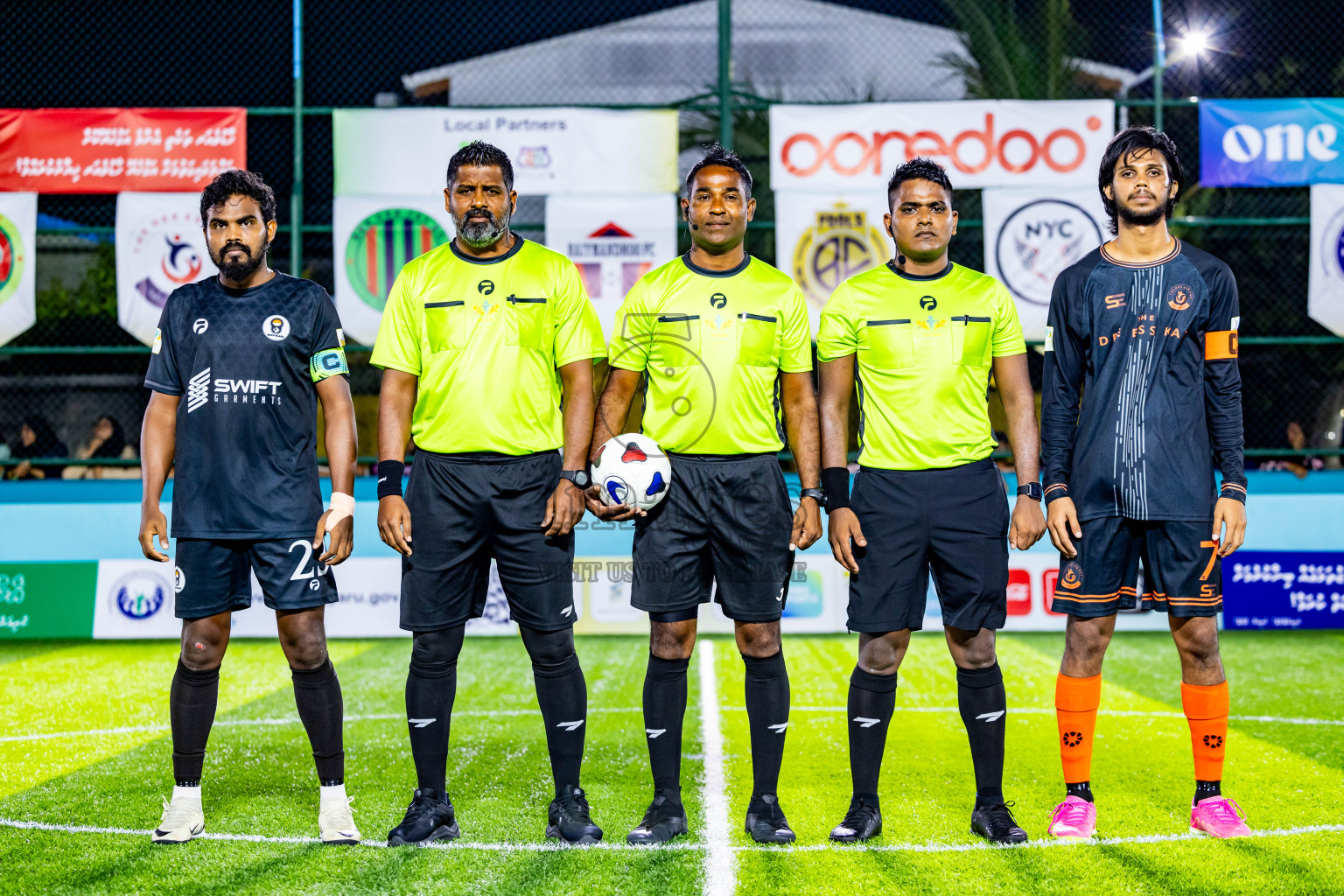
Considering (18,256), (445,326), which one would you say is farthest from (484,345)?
(18,256)

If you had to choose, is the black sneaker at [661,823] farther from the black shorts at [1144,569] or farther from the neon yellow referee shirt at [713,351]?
the black shorts at [1144,569]

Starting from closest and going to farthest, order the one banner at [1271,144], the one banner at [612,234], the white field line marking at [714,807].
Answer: the white field line marking at [714,807] < the one banner at [612,234] < the one banner at [1271,144]

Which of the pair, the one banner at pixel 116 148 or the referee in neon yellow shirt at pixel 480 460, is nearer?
the referee in neon yellow shirt at pixel 480 460

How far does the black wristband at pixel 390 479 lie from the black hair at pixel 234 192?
3.20ft

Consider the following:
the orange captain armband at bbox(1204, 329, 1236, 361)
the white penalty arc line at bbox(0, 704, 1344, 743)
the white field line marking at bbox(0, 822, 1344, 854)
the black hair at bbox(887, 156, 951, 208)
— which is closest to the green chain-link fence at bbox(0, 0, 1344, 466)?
the white penalty arc line at bbox(0, 704, 1344, 743)

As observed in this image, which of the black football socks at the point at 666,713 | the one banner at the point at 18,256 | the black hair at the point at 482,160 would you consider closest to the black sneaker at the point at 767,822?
the black football socks at the point at 666,713

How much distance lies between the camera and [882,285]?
399cm

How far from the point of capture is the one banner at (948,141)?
938 centimetres

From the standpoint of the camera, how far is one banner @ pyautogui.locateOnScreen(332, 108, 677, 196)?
30.9 ft

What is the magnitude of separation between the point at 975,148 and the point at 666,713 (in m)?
6.93

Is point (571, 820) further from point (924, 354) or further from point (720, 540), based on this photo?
point (924, 354)

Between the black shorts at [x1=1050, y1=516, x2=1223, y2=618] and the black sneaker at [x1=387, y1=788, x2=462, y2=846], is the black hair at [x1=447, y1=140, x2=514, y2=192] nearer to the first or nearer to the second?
the black sneaker at [x1=387, y1=788, x2=462, y2=846]

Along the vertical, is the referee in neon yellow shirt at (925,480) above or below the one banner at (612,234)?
below

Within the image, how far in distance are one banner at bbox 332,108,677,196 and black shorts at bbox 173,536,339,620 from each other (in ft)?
19.9
